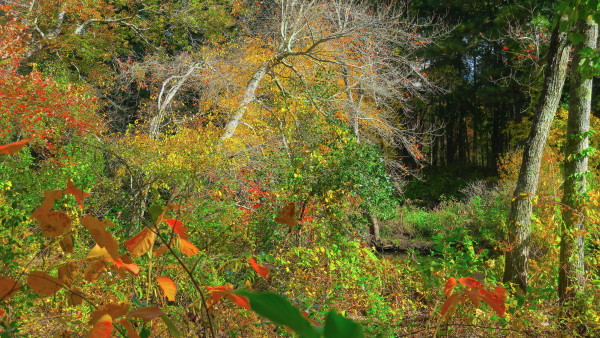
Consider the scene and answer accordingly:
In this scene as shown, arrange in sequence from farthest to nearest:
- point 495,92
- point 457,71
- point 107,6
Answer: point 457,71 → point 495,92 → point 107,6

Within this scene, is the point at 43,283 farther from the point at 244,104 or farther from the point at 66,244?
the point at 244,104

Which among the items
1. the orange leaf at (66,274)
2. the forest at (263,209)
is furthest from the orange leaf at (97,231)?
the orange leaf at (66,274)

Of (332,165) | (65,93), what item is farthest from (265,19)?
(332,165)

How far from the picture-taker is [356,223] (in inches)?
269

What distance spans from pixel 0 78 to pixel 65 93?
4.74 ft

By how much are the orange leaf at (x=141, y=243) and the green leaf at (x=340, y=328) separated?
2.33 ft

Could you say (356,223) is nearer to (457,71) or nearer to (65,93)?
(65,93)

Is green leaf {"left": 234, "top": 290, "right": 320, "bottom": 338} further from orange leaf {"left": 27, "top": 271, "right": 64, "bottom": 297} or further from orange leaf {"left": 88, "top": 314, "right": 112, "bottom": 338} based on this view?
orange leaf {"left": 27, "top": 271, "right": 64, "bottom": 297}

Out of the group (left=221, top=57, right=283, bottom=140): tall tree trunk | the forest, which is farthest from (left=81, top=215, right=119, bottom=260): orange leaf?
(left=221, top=57, right=283, bottom=140): tall tree trunk

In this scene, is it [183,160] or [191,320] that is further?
[183,160]

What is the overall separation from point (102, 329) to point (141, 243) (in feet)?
0.71

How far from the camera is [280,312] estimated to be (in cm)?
31

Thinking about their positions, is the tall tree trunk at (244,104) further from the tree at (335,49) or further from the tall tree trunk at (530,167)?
the tall tree trunk at (530,167)

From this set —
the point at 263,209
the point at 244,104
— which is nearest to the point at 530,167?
the point at 263,209
